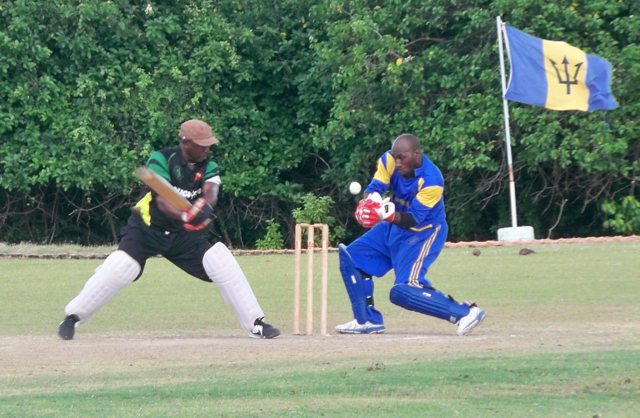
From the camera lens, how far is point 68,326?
8406 millimetres

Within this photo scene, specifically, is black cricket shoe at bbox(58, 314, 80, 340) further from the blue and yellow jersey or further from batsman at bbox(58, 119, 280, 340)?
the blue and yellow jersey

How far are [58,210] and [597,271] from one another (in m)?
13.0

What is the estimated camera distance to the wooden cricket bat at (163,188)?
7863 mm

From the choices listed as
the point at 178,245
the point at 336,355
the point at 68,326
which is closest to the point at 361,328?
the point at 336,355

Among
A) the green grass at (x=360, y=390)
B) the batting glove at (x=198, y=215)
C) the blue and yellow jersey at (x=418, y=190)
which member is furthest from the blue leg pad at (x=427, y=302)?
the batting glove at (x=198, y=215)

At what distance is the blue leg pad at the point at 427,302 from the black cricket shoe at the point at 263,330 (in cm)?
106

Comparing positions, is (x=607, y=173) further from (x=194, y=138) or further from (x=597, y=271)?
(x=194, y=138)

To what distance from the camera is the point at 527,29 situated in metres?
18.2

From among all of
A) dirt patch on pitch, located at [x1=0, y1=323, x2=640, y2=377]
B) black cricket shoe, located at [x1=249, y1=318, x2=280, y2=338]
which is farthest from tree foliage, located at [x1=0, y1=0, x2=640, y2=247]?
black cricket shoe, located at [x1=249, y1=318, x2=280, y2=338]

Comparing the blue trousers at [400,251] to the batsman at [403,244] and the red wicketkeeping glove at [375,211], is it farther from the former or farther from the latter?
the red wicketkeeping glove at [375,211]

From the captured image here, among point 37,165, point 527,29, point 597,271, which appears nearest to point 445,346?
point 597,271

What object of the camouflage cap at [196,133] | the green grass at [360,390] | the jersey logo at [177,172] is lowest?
the green grass at [360,390]

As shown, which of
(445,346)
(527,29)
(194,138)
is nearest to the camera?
(445,346)

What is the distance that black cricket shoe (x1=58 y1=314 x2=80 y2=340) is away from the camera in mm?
8395
